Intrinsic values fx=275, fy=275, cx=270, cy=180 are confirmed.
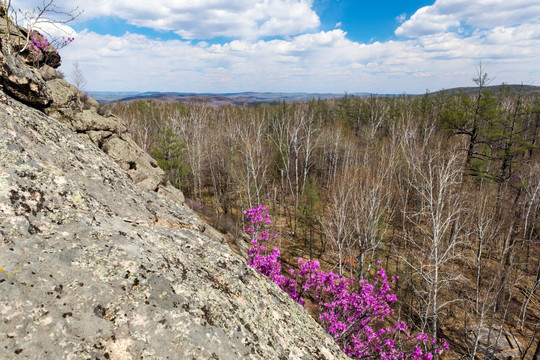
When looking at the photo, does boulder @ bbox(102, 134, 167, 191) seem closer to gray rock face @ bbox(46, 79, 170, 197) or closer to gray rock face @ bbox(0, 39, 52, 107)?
gray rock face @ bbox(46, 79, 170, 197)

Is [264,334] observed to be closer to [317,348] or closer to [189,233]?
[317,348]

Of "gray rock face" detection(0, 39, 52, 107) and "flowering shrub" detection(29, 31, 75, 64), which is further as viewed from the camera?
"flowering shrub" detection(29, 31, 75, 64)

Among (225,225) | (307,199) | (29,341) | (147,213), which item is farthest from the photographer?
(307,199)

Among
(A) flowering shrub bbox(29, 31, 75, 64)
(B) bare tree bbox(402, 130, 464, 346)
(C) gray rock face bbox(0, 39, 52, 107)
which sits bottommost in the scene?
(B) bare tree bbox(402, 130, 464, 346)

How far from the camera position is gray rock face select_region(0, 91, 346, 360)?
5.51ft

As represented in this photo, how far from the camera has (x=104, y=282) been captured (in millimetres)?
1990

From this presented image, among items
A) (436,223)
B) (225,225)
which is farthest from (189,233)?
(225,225)

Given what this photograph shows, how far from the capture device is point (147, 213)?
11.5ft

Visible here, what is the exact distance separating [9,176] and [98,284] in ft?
3.82

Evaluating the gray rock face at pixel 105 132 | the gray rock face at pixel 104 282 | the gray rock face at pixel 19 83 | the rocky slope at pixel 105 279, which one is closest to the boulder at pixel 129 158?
the gray rock face at pixel 105 132

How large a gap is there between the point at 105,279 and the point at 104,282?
0.03 m

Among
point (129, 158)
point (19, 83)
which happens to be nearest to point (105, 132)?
point (129, 158)

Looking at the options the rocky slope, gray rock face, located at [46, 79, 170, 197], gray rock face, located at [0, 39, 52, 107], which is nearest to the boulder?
gray rock face, located at [46, 79, 170, 197]

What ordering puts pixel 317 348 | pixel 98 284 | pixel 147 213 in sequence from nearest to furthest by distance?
pixel 98 284, pixel 317 348, pixel 147 213
